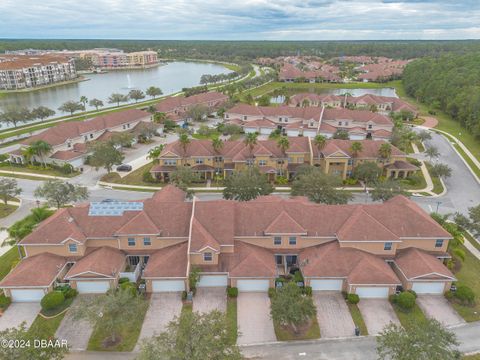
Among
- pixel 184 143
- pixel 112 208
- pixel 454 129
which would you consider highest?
pixel 112 208

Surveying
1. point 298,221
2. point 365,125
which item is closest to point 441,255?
point 298,221

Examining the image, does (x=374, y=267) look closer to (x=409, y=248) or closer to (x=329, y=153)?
(x=409, y=248)

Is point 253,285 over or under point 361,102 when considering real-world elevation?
under

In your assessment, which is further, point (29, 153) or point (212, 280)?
point (29, 153)

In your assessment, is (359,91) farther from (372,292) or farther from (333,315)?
(333,315)

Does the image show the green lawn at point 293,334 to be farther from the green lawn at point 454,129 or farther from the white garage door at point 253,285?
the green lawn at point 454,129

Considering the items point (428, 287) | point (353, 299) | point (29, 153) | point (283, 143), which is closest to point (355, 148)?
point (283, 143)

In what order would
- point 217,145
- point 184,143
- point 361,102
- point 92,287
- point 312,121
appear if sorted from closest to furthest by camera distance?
point 92,287
point 184,143
point 217,145
point 312,121
point 361,102

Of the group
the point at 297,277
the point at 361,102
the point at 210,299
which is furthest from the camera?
the point at 361,102
